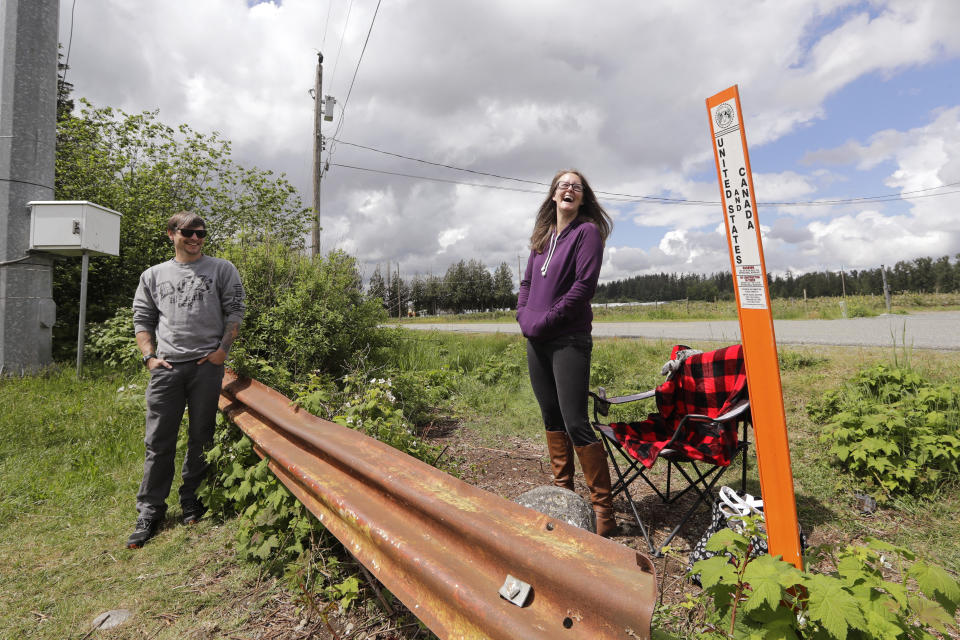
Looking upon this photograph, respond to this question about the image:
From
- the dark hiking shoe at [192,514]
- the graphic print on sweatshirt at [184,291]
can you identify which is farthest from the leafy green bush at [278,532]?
the graphic print on sweatshirt at [184,291]

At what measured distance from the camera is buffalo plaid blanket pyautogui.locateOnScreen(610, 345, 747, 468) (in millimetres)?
2541

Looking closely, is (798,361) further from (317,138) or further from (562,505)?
(317,138)

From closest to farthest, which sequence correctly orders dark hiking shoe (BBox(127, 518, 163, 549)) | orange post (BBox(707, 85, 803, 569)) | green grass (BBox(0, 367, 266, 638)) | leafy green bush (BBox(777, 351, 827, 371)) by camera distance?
orange post (BBox(707, 85, 803, 569)), green grass (BBox(0, 367, 266, 638)), dark hiking shoe (BBox(127, 518, 163, 549)), leafy green bush (BBox(777, 351, 827, 371))

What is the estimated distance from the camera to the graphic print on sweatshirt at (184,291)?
2.82m

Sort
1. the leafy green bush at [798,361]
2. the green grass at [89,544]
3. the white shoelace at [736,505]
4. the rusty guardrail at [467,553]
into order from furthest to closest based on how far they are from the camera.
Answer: the leafy green bush at [798,361]
the white shoelace at [736,505]
the green grass at [89,544]
the rusty guardrail at [467,553]

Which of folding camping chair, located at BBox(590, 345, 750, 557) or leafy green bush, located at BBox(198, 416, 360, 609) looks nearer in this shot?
leafy green bush, located at BBox(198, 416, 360, 609)

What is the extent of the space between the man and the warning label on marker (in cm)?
283

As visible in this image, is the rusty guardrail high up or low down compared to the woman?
down

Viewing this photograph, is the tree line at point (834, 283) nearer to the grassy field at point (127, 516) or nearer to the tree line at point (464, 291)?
the tree line at point (464, 291)

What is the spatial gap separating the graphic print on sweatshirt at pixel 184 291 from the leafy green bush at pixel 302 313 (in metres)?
1.17

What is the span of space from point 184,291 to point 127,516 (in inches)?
56.8

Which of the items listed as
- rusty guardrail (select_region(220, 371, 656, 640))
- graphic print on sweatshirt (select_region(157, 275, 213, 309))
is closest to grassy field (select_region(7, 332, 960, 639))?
rusty guardrail (select_region(220, 371, 656, 640))

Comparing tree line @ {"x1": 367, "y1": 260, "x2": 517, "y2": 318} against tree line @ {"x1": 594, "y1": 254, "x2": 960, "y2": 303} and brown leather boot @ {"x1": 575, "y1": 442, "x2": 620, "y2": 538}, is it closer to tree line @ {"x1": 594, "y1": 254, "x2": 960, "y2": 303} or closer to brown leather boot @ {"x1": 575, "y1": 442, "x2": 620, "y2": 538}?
tree line @ {"x1": 594, "y1": 254, "x2": 960, "y2": 303}

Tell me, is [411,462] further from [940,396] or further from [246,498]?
[940,396]
